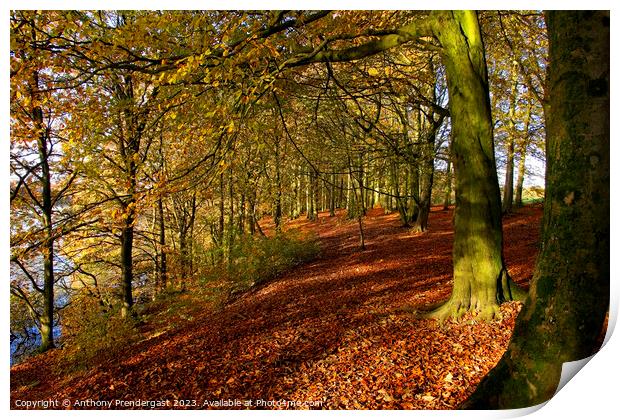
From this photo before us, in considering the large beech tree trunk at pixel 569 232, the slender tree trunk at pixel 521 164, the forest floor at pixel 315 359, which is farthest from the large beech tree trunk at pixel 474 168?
the slender tree trunk at pixel 521 164

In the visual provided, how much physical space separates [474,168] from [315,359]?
105 inches

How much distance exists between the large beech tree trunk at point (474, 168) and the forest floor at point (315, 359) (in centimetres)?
30

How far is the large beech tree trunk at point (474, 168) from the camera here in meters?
3.76

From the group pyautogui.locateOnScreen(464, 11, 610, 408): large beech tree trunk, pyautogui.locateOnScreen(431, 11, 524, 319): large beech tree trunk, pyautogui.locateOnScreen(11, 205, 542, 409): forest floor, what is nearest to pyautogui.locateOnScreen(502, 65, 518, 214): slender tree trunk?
pyautogui.locateOnScreen(431, 11, 524, 319): large beech tree trunk

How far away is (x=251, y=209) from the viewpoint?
12523mm

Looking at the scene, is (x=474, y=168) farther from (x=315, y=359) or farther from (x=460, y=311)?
(x=315, y=359)

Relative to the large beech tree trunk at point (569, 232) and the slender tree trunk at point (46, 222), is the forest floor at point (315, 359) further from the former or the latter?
the slender tree trunk at point (46, 222)

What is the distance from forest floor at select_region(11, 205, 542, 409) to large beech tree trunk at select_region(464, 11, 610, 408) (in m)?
0.60

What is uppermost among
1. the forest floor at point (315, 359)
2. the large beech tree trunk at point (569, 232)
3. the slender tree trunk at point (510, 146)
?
the slender tree trunk at point (510, 146)

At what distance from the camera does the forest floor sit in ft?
9.81

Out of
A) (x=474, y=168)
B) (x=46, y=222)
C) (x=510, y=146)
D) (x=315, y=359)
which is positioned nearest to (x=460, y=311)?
(x=474, y=168)

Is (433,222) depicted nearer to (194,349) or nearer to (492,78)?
(492,78)

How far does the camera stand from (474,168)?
12.5ft

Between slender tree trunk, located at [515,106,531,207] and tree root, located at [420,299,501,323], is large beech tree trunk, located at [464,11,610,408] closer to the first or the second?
tree root, located at [420,299,501,323]
